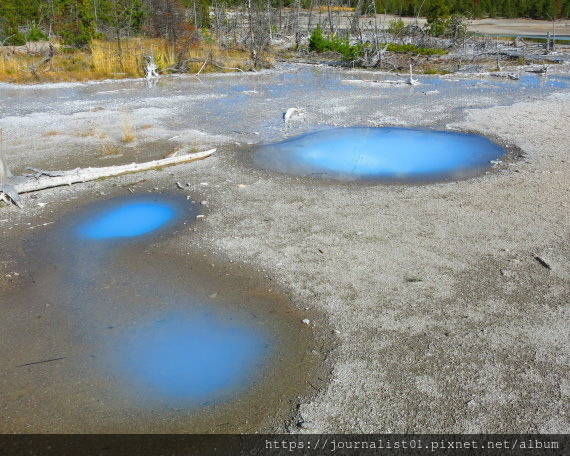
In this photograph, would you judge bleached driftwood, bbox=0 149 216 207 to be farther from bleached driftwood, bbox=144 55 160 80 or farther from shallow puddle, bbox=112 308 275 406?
bleached driftwood, bbox=144 55 160 80

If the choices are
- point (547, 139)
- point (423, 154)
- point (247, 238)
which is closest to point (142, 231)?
point (247, 238)

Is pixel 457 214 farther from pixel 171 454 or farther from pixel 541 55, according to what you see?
pixel 541 55

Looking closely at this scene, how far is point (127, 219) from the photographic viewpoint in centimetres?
728

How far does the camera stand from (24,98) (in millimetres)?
16297

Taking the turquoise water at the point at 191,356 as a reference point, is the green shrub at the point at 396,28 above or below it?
above

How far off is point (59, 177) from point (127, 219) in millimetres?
1861

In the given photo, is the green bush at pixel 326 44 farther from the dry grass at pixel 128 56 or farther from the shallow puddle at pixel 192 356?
the shallow puddle at pixel 192 356

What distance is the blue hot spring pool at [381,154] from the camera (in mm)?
9039

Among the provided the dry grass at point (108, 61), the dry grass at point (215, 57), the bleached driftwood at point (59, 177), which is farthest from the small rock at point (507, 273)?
the dry grass at point (215, 57)

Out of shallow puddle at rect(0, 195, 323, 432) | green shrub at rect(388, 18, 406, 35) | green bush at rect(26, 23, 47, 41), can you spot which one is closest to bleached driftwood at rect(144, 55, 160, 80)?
green bush at rect(26, 23, 47, 41)

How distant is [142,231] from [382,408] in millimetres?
4254

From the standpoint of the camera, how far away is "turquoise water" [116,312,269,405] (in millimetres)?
4082

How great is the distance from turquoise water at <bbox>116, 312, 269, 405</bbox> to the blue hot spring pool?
15.1 feet

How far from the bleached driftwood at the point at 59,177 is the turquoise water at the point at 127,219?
1127mm
